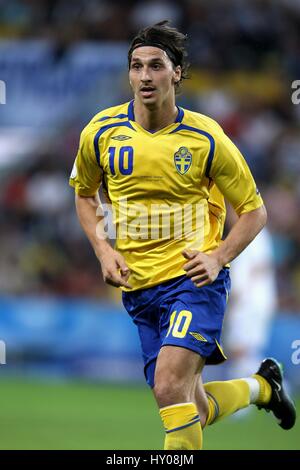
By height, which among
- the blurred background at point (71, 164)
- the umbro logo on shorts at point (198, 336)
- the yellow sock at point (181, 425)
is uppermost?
the blurred background at point (71, 164)

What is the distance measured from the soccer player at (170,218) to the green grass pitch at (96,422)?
318cm

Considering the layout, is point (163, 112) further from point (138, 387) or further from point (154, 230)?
point (138, 387)

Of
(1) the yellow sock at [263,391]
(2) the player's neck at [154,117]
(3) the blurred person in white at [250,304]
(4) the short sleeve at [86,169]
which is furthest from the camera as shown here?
(3) the blurred person in white at [250,304]

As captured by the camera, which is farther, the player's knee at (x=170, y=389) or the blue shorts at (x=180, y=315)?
the blue shorts at (x=180, y=315)

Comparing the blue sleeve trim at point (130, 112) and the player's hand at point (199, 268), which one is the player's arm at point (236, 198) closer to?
the player's hand at point (199, 268)

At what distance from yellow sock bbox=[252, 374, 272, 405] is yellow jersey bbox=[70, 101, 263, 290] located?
1215 mm

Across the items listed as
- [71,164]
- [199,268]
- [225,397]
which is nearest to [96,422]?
[225,397]

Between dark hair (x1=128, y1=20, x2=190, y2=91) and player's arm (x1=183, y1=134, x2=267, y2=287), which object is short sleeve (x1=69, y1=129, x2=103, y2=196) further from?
player's arm (x1=183, y1=134, x2=267, y2=287)

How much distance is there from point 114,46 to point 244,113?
8.11ft

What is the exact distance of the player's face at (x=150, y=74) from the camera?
6.35 meters

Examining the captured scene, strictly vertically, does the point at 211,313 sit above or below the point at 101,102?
below

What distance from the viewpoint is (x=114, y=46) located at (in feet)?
60.2

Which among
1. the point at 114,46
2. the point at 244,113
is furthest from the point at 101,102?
the point at 244,113

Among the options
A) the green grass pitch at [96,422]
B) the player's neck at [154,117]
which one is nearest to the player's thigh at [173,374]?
the player's neck at [154,117]
